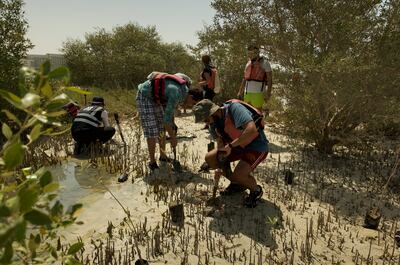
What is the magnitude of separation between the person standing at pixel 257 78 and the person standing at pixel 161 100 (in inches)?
57.6

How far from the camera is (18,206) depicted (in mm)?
912

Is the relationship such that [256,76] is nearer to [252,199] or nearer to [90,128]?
[252,199]

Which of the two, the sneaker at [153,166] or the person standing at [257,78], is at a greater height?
the person standing at [257,78]

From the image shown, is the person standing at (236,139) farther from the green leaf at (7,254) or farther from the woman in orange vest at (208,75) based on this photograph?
the woman in orange vest at (208,75)

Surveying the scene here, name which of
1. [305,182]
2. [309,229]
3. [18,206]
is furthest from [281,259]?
[18,206]

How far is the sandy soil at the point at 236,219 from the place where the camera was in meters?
3.74

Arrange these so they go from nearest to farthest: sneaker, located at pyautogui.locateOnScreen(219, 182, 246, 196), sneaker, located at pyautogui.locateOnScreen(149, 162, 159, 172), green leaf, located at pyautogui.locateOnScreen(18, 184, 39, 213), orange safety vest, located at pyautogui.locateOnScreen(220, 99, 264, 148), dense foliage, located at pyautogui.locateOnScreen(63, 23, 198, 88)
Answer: green leaf, located at pyautogui.locateOnScreen(18, 184, 39, 213)
orange safety vest, located at pyautogui.locateOnScreen(220, 99, 264, 148)
sneaker, located at pyautogui.locateOnScreen(219, 182, 246, 196)
sneaker, located at pyautogui.locateOnScreen(149, 162, 159, 172)
dense foliage, located at pyautogui.locateOnScreen(63, 23, 198, 88)

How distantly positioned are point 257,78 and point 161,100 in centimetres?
194

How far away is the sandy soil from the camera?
12.3 feet

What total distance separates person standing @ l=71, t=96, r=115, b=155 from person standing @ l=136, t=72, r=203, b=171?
157 cm

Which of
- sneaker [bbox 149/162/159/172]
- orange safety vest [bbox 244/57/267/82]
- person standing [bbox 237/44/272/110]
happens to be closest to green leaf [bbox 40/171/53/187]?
sneaker [bbox 149/162/159/172]

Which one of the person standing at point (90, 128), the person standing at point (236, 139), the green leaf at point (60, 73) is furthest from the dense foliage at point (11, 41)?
the green leaf at point (60, 73)

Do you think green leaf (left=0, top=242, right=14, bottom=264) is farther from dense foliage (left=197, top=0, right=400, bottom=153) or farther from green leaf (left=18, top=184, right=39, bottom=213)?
dense foliage (left=197, top=0, right=400, bottom=153)

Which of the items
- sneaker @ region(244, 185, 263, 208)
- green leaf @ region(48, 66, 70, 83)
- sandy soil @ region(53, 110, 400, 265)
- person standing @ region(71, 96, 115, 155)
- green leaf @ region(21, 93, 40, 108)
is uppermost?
green leaf @ region(48, 66, 70, 83)
